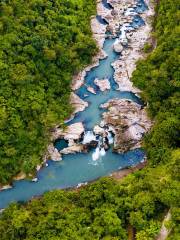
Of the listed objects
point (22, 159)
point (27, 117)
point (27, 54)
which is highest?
point (27, 54)

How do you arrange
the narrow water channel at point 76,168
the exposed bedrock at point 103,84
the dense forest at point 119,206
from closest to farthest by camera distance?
the dense forest at point 119,206
the narrow water channel at point 76,168
the exposed bedrock at point 103,84

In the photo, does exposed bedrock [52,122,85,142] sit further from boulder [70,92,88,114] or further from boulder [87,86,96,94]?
boulder [87,86,96,94]

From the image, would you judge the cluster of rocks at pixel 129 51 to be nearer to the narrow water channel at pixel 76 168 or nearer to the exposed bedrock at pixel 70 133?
the narrow water channel at pixel 76 168

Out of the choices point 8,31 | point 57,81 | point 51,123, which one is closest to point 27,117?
point 51,123

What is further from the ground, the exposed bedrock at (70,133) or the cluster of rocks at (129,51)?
the cluster of rocks at (129,51)

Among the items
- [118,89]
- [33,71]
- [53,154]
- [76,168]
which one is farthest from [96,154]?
[33,71]

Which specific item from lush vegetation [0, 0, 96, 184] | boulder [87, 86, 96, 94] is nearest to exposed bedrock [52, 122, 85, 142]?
lush vegetation [0, 0, 96, 184]

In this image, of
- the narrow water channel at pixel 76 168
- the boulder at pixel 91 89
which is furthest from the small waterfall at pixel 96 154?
the boulder at pixel 91 89

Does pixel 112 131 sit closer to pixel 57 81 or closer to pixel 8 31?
pixel 57 81
